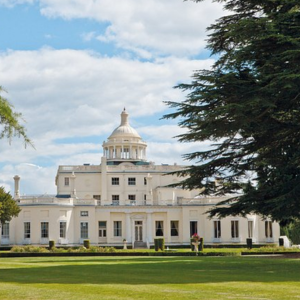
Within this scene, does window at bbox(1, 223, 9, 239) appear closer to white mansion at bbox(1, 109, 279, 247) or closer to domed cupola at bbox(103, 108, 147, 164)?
white mansion at bbox(1, 109, 279, 247)

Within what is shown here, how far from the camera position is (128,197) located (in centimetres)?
8019

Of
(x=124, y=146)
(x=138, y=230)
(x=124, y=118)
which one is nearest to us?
(x=138, y=230)

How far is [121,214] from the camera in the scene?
2921 inches

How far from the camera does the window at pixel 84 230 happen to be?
72.6m

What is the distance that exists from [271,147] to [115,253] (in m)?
20.1

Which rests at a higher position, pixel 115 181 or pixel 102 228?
pixel 115 181

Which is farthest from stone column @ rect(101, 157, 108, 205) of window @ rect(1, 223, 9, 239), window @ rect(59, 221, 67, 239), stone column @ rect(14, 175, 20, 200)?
window @ rect(1, 223, 9, 239)

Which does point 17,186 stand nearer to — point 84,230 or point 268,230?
point 84,230

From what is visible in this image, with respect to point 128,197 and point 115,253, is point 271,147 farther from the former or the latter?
point 128,197

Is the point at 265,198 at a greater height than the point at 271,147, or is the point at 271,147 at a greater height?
the point at 271,147

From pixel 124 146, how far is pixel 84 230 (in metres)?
14.8

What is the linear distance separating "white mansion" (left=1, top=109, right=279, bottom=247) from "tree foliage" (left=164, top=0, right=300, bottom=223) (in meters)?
42.3

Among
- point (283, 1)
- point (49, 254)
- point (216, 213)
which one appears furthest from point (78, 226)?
point (283, 1)

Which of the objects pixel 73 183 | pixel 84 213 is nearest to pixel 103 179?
pixel 73 183
